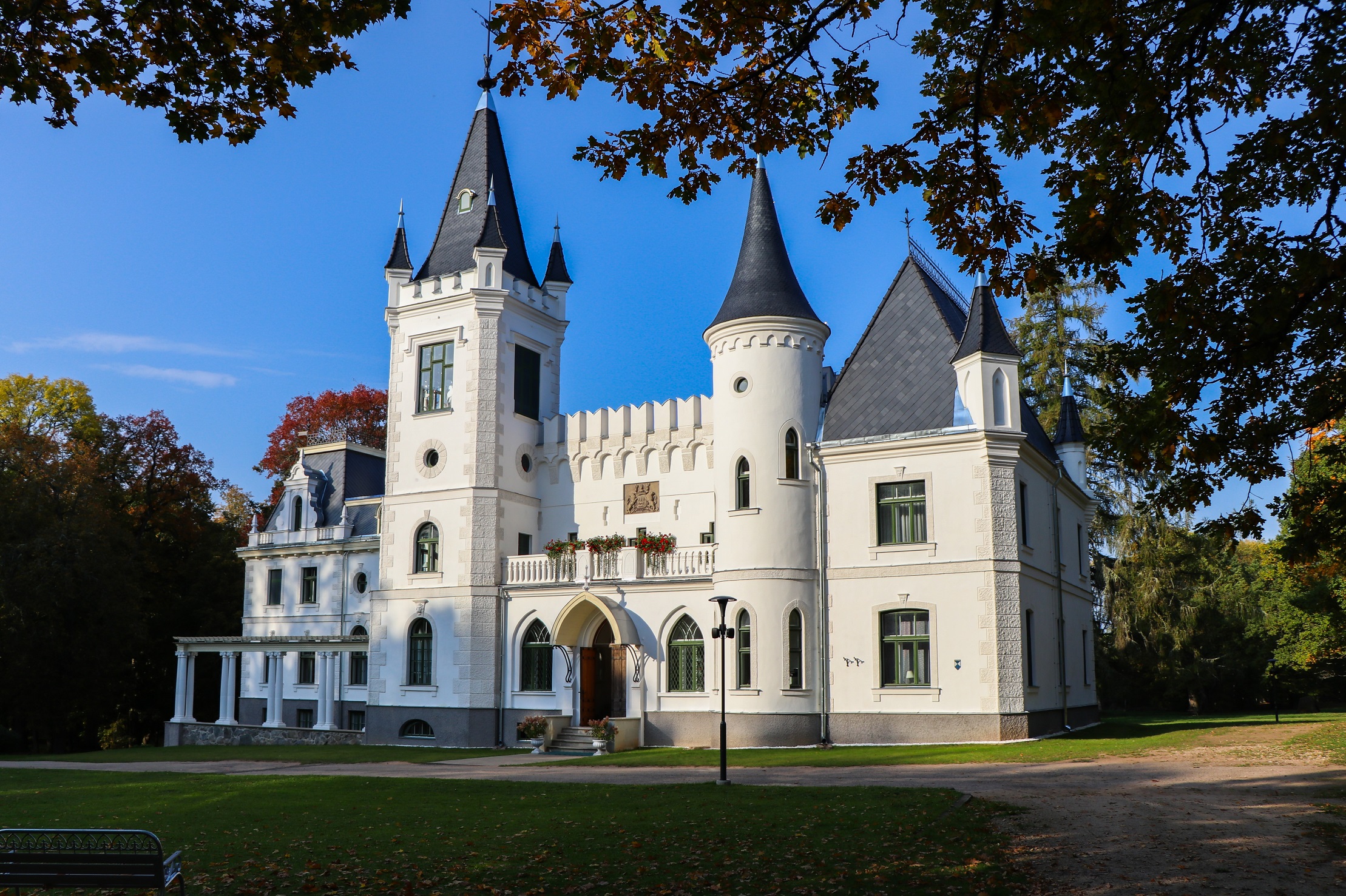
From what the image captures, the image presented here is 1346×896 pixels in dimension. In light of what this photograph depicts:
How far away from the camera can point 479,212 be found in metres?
32.2

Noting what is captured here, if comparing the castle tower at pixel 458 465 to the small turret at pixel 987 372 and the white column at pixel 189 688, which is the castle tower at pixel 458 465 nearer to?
the white column at pixel 189 688

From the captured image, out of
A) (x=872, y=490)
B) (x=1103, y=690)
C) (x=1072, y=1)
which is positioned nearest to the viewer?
(x=1072, y=1)

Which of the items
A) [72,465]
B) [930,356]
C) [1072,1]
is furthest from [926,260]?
[72,465]

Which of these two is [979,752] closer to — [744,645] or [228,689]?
[744,645]

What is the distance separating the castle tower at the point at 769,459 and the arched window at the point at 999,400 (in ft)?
14.6

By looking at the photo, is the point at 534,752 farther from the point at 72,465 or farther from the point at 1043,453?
the point at 72,465

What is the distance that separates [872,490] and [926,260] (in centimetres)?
797

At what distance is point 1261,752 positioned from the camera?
19422mm

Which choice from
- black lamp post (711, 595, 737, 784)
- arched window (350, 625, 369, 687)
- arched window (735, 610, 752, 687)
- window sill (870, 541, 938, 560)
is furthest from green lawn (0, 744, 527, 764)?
window sill (870, 541, 938, 560)

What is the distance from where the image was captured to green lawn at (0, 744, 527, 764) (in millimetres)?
25266

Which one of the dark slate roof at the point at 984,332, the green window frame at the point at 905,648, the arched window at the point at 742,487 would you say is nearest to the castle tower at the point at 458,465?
the arched window at the point at 742,487

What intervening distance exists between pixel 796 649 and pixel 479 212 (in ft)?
53.1

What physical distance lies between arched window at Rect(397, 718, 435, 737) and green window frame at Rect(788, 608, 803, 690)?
10727 mm

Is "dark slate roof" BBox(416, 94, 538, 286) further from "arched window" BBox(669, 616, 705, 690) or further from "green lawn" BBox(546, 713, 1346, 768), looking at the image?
"green lawn" BBox(546, 713, 1346, 768)
